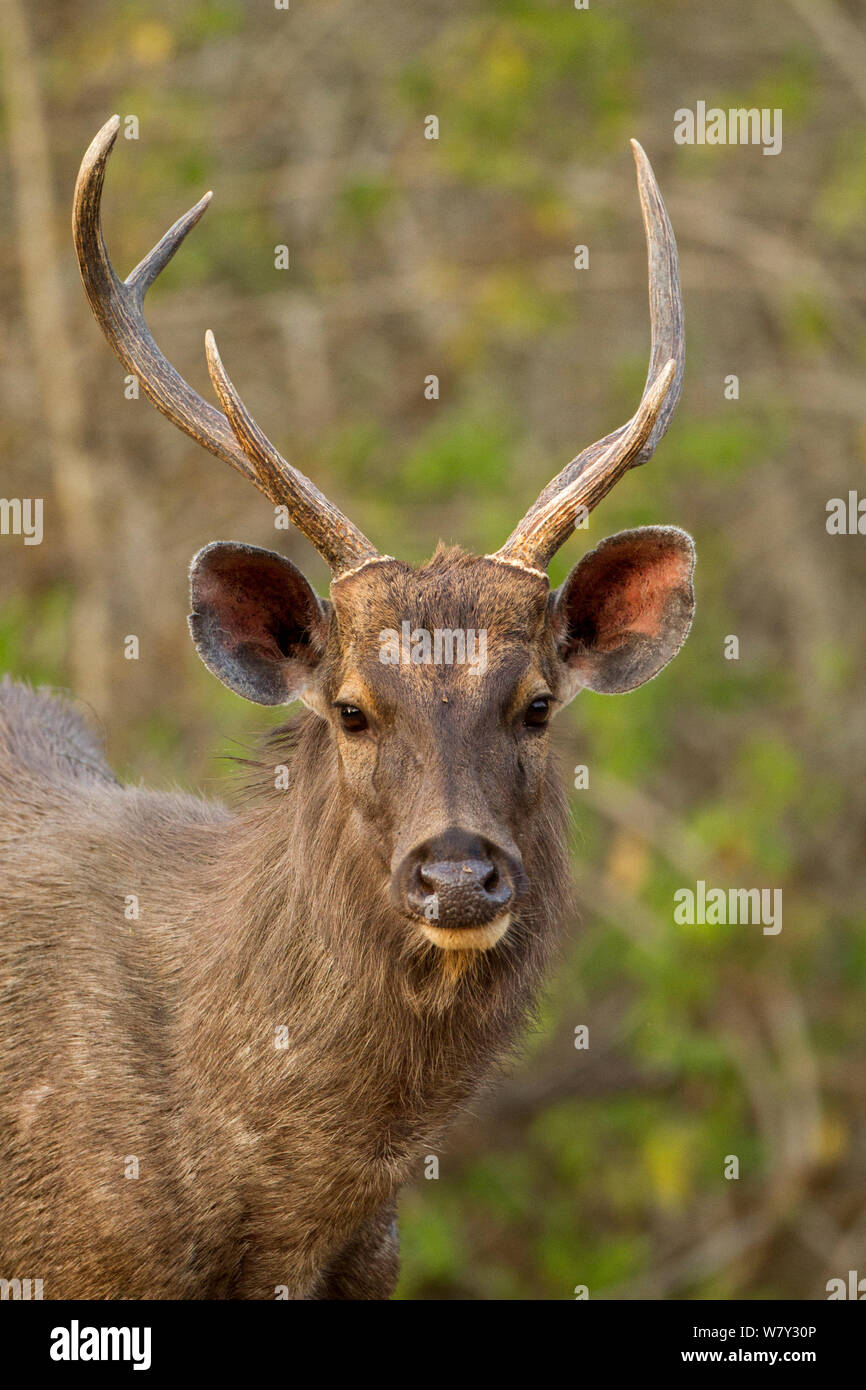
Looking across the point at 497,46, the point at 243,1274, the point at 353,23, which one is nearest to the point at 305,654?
the point at 243,1274

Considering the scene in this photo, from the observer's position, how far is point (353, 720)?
5340mm

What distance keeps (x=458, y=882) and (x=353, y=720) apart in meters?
0.79

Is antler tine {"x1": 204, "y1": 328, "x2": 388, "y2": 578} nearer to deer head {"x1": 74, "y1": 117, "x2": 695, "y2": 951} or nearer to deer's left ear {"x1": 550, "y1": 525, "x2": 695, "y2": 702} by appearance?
deer head {"x1": 74, "y1": 117, "x2": 695, "y2": 951}

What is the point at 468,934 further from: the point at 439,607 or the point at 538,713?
the point at 439,607

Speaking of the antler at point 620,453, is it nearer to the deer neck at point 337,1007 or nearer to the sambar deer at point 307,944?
the sambar deer at point 307,944

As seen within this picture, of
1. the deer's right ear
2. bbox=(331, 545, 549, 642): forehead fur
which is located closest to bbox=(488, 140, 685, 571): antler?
bbox=(331, 545, 549, 642): forehead fur

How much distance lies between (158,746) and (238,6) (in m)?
5.79

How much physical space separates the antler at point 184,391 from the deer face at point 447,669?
14 cm

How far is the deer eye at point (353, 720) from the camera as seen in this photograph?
532 centimetres

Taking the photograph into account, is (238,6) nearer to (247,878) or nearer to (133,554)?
(133,554)

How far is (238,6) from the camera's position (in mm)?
14547

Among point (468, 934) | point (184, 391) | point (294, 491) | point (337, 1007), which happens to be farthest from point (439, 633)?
point (184, 391)

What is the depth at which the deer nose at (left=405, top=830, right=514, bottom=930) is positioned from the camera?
185 inches

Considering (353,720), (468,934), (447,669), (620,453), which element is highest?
(620,453)
